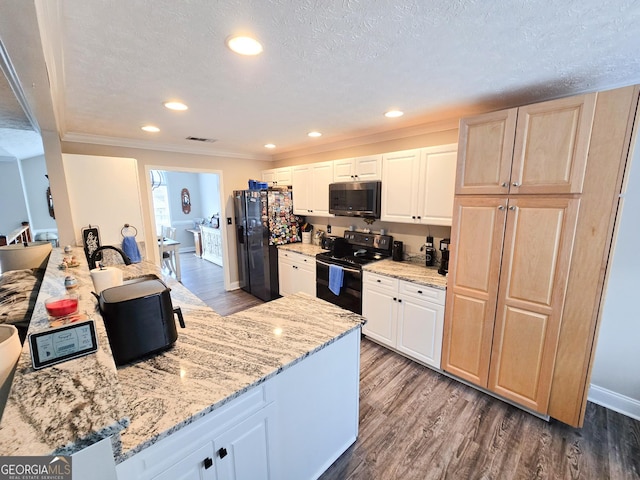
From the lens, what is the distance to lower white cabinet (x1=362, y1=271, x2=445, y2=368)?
2396 mm

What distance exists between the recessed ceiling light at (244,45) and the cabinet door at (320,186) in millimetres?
2208

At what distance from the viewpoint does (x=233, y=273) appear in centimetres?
468

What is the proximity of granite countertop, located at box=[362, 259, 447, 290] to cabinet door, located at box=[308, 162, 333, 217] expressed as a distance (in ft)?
3.74

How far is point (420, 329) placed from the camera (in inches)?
98.6

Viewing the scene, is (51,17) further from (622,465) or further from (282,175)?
(622,465)

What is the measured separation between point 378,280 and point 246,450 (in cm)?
195

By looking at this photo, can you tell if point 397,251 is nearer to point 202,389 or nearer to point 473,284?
point 473,284

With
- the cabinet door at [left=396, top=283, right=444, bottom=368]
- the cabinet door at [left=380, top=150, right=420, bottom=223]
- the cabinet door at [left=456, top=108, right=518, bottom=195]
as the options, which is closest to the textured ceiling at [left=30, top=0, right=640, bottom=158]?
the cabinet door at [left=456, top=108, right=518, bottom=195]

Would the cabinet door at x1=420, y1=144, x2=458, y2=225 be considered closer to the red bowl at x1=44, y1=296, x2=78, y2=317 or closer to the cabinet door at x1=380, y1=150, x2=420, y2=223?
the cabinet door at x1=380, y1=150, x2=420, y2=223

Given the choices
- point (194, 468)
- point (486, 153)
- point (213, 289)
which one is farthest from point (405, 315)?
point (213, 289)

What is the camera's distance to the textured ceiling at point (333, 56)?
3.49ft

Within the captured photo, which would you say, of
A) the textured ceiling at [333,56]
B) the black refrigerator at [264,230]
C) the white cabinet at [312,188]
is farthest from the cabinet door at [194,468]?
the black refrigerator at [264,230]

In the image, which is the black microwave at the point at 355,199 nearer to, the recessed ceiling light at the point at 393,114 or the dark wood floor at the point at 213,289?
the recessed ceiling light at the point at 393,114

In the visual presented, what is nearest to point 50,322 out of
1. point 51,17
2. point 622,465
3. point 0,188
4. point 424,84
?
point 51,17
